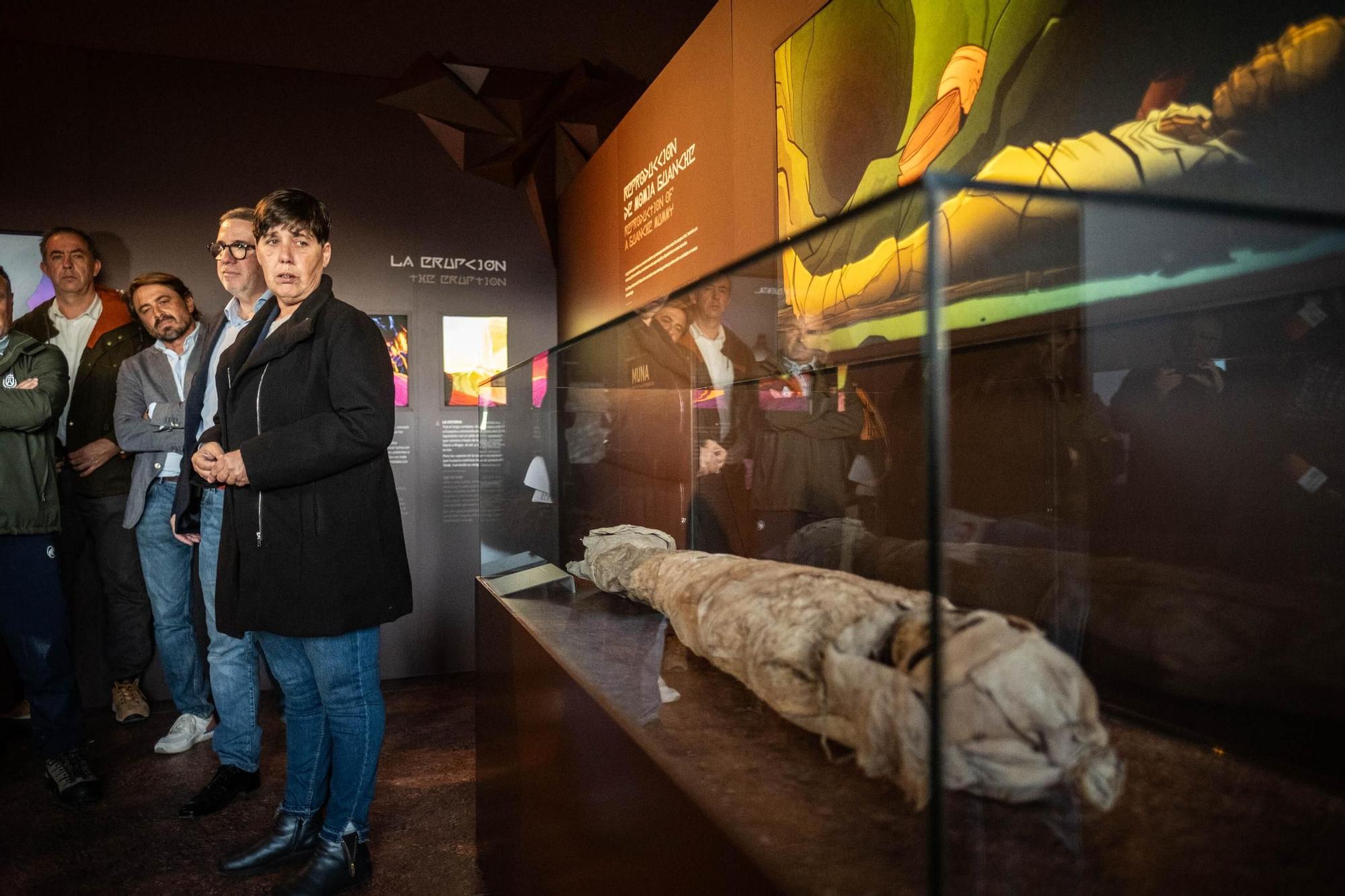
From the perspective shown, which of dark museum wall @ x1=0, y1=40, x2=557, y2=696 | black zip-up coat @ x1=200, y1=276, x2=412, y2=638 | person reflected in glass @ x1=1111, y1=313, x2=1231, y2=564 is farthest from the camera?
dark museum wall @ x1=0, y1=40, x2=557, y2=696

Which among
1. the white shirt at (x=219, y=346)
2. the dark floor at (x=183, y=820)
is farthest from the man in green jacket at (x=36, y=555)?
the white shirt at (x=219, y=346)

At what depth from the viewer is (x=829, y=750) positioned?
3.10 ft

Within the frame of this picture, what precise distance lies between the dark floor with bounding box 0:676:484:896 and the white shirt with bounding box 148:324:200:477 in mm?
1129

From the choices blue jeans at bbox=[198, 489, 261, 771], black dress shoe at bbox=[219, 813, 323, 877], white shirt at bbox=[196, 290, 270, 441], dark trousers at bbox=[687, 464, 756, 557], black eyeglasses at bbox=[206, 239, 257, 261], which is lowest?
black dress shoe at bbox=[219, 813, 323, 877]

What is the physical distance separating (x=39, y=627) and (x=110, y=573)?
0.98 meters

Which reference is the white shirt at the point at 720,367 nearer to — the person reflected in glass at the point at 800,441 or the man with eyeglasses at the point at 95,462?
the person reflected in glass at the point at 800,441

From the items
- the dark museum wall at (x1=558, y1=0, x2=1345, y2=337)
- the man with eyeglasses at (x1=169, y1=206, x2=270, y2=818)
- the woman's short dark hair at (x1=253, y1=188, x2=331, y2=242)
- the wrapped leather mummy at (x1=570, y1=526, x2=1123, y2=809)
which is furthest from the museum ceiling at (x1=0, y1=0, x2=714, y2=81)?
the wrapped leather mummy at (x1=570, y1=526, x2=1123, y2=809)

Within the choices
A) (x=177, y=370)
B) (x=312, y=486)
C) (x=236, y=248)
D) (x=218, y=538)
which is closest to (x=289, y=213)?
(x=312, y=486)

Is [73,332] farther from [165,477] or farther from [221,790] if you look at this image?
[221,790]

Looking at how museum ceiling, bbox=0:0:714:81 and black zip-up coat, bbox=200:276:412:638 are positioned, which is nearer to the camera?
black zip-up coat, bbox=200:276:412:638

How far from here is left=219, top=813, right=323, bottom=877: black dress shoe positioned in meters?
2.29

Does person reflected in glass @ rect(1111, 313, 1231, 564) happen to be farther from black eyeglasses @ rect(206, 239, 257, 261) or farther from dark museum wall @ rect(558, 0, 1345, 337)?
black eyeglasses @ rect(206, 239, 257, 261)

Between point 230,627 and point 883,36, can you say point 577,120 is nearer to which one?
point 883,36

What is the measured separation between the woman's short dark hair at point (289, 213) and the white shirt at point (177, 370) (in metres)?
1.49
